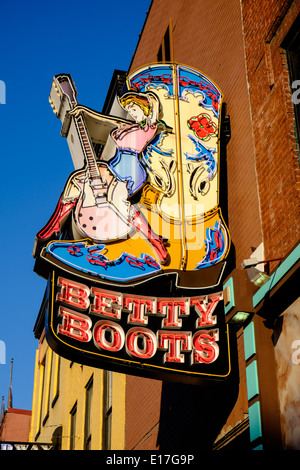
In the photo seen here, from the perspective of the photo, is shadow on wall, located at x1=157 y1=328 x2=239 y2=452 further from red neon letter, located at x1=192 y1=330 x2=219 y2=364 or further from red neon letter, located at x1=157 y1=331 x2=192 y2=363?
red neon letter, located at x1=157 y1=331 x2=192 y2=363

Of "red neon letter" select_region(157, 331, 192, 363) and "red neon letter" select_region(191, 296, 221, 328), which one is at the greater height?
"red neon letter" select_region(191, 296, 221, 328)

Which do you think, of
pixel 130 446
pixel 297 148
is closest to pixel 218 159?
→ pixel 297 148

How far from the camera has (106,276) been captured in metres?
11.3

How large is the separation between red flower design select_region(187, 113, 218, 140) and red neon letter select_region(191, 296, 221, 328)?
353 cm

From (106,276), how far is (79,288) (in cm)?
52

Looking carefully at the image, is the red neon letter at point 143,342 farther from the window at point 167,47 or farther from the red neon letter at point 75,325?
the window at point 167,47

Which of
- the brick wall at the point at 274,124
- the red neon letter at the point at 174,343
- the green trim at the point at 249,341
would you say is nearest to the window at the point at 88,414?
the red neon letter at the point at 174,343

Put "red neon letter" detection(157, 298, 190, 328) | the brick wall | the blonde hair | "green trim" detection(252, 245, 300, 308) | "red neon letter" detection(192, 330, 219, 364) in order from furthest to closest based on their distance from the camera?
the blonde hair
"red neon letter" detection(157, 298, 190, 328)
"red neon letter" detection(192, 330, 219, 364)
the brick wall
"green trim" detection(252, 245, 300, 308)

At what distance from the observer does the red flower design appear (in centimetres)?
1344

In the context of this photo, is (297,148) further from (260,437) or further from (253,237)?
(260,437)

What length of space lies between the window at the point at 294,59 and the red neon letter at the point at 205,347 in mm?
3347

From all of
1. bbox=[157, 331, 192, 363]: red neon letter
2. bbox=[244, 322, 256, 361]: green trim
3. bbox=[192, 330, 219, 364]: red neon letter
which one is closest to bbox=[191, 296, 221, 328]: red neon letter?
bbox=[192, 330, 219, 364]: red neon letter

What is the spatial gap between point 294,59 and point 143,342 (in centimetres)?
501

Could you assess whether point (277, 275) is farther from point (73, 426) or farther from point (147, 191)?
point (73, 426)
